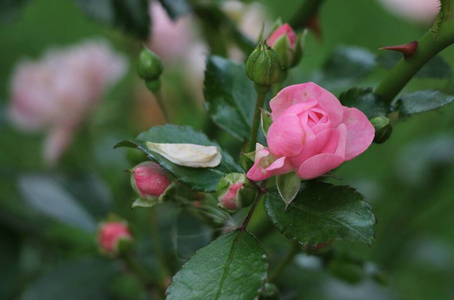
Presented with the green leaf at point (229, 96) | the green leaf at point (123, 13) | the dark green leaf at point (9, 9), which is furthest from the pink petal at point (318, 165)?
the dark green leaf at point (9, 9)

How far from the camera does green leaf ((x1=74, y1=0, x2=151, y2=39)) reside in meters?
0.68

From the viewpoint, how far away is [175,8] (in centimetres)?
61

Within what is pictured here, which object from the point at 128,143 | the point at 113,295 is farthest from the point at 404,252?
the point at 128,143

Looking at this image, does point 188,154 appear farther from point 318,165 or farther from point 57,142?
point 57,142

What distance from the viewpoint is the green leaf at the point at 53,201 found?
75cm

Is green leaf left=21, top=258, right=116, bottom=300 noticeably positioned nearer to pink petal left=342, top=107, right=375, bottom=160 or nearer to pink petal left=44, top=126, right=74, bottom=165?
pink petal left=44, top=126, right=74, bottom=165

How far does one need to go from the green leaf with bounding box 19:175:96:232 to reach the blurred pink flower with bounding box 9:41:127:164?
0.26 ft

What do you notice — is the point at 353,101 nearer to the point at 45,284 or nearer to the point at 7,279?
the point at 45,284

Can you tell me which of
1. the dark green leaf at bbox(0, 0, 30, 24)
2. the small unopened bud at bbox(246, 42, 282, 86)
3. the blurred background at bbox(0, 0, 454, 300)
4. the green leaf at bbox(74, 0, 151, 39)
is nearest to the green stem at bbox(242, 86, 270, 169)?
the small unopened bud at bbox(246, 42, 282, 86)

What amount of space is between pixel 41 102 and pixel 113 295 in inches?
13.4

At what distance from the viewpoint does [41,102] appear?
91cm

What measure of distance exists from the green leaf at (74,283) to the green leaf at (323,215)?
37 cm

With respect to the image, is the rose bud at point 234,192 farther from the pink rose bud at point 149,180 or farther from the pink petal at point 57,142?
the pink petal at point 57,142

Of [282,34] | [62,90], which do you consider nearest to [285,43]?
[282,34]
